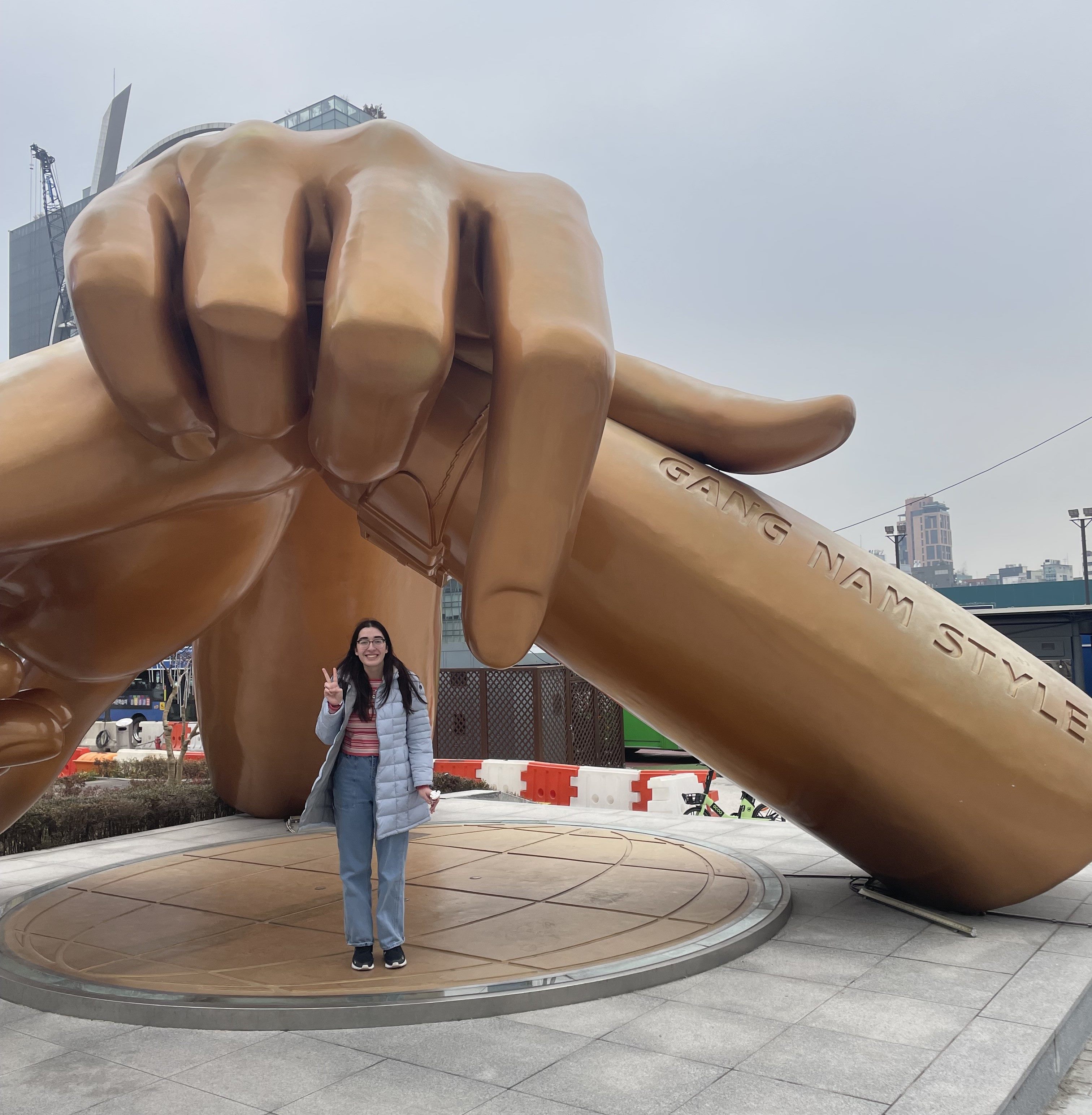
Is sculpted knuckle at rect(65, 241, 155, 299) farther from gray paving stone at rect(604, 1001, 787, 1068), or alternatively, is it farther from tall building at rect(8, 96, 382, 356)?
tall building at rect(8, 96, 382, 356)

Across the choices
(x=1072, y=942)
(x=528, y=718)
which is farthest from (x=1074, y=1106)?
(x=528, y=718)

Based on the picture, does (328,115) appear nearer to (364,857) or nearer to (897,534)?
(897,534)

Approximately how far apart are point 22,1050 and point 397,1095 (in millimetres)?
1559

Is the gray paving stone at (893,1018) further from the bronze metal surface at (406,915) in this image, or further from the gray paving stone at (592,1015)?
the bronze metal surface at (406,915)

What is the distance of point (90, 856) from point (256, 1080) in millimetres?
5275

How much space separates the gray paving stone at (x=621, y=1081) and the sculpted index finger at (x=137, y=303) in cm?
269

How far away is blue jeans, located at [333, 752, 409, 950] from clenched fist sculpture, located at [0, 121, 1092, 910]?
1.00 meters

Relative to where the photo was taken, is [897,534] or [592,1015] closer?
[592,1015]

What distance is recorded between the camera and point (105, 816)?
9578 mm

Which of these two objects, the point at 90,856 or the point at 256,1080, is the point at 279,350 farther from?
the point at 90,856

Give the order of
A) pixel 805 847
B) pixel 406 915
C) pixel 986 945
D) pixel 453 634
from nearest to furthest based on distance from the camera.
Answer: pixel 986 945
pixel 406 915
pixel 805 847
pixel 453 634

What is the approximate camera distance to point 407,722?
4738 mm

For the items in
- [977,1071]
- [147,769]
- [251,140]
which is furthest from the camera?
[147,769]

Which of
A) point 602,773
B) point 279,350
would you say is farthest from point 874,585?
point 602,773
